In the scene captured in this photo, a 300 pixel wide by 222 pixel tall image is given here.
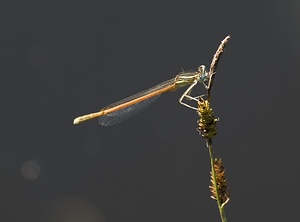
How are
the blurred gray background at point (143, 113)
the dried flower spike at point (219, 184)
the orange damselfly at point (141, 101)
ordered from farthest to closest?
the blurred gray background at point (143, 113) < the orange damselfly at point (141, 101) < the dried flower spike at point (219, 184)

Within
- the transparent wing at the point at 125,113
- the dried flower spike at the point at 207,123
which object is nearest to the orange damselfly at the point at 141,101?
the transparent wing at the point at 125,113

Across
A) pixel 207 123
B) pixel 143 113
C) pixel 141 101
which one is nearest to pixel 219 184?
pixel 207 123

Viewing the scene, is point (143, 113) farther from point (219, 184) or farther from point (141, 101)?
point (219, 184)

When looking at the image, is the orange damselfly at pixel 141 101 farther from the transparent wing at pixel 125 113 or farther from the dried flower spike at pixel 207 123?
the dried flower spike at pixel 207 123

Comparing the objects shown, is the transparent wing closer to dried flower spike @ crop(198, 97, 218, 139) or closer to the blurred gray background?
dried flower spike @ crop(198, 97, 218, 139)

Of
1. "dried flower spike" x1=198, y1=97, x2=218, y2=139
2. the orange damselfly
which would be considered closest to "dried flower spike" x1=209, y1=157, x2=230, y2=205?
"dried flower spike" x1=198, y1=97, x2=218, y2=139
